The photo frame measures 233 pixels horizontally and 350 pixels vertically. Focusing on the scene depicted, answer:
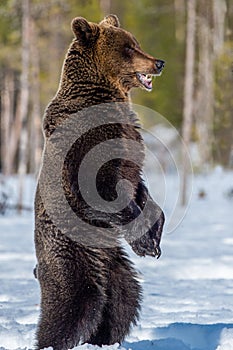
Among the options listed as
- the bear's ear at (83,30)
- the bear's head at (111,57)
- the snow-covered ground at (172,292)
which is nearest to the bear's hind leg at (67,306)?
the snow-covered ground at (172,292)

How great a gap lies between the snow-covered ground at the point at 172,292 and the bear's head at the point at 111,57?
6.00 feet

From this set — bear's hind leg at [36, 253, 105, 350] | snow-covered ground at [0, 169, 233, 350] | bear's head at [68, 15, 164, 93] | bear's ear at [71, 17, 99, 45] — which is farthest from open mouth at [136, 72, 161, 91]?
snow-covered ground at [0, 169, 233, 350]

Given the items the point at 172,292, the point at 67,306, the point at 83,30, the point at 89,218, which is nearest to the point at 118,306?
the point at 67,306

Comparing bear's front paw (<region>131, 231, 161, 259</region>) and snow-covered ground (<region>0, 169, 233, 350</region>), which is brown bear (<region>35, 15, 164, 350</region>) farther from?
snow-covered ground (<region>0, 169, 233, 350</region>)

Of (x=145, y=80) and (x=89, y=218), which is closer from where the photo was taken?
(x=89, y=218)

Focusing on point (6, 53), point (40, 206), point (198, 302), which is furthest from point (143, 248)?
point (6, 53)

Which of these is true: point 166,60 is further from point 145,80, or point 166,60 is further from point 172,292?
point 145,80

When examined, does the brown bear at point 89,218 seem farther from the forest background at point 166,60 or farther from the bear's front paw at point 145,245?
the forest background at point 166,60

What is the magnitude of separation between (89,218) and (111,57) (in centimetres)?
122

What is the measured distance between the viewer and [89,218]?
4.13 m

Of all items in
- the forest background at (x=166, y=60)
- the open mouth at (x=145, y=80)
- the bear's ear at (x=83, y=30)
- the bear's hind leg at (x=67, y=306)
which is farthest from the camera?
the forest background at (x=166, y=60)

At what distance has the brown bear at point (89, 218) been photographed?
13.4 ft

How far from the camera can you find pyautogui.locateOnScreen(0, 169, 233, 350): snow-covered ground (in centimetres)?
478

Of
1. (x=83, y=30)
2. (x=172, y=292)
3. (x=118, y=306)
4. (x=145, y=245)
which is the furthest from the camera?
(x=172, y=292)
